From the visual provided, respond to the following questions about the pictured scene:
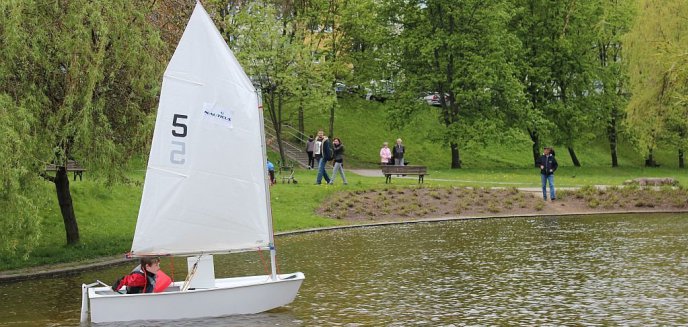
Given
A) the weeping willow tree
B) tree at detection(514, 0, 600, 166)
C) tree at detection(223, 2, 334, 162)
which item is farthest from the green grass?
the weeping willow tree

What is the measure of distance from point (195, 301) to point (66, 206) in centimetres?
1142

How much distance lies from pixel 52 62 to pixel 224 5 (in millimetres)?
37371

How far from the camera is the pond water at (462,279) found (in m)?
18.5

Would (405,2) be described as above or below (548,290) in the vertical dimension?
above

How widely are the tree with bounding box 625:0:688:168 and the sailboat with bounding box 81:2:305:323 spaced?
88.9 feet

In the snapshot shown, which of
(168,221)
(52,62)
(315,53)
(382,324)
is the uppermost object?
(315,53)

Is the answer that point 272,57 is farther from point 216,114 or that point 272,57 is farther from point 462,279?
point 216,114

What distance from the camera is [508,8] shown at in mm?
63750

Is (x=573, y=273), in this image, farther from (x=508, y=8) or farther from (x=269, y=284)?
(x=508, y=8)

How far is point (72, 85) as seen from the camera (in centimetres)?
2575

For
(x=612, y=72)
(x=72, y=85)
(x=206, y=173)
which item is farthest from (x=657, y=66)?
(x=206, y=173)

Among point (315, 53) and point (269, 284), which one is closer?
point (269, 284)

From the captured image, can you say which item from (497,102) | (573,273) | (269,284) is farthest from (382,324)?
(497,102)

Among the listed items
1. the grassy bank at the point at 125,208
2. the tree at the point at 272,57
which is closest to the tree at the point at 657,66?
the grassy bank at the point at 125,208
